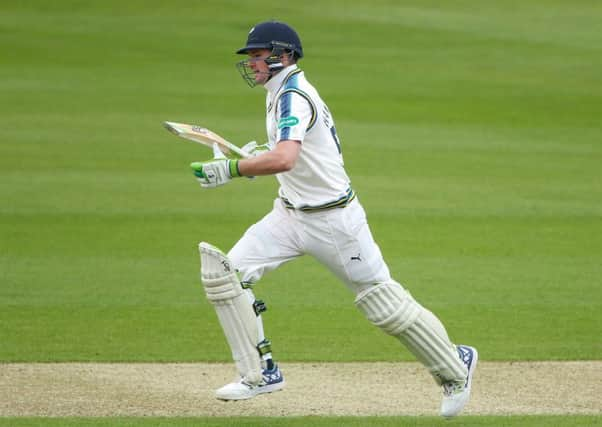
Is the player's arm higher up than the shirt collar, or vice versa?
the shirt collar

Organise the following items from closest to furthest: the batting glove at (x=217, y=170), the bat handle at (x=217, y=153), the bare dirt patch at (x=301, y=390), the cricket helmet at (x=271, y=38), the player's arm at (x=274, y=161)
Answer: the player's arm at (x=274, y=161) → the batting glove at (x=217, y=170) → the bat handle at (x=217, y=153) → the cricket helmet at (x=271, y=38) → the bare dirt patch at (x=301, y=390)

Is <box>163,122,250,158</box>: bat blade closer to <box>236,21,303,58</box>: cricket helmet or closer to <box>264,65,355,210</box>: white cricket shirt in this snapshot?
<box>264,65,355,210</box>: white cricket shirt

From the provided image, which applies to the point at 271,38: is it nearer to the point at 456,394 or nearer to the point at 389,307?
the point at 389,307

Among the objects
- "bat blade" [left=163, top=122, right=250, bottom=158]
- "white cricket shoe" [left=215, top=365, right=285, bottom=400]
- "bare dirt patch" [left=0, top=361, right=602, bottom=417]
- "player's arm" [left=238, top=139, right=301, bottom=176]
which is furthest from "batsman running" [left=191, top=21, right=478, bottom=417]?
"bare dirt patch" [left=0, top=361, right=602, bottom=417]

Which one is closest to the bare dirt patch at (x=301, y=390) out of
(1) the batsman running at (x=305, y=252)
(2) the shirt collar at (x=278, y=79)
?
(1) the batsman running at (x=305, y=252)

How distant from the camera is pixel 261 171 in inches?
219

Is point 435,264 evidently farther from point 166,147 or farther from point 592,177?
point 166,147

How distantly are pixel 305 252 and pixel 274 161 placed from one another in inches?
28.4

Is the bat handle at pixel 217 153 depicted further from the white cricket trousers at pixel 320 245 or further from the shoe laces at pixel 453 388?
the shoe laces at pixel 453 388

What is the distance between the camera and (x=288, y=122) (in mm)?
5676

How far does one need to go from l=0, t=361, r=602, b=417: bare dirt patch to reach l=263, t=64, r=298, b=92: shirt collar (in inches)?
68.1

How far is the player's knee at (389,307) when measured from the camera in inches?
233

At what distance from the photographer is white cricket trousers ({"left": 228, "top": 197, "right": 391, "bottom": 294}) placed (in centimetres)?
598

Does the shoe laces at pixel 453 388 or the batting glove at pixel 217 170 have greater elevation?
the batting glove at pixel 217 170
